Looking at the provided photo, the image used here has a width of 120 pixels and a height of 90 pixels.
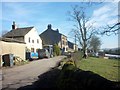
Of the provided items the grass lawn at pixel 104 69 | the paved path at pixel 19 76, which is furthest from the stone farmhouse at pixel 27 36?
the paved path at pixel 19 76

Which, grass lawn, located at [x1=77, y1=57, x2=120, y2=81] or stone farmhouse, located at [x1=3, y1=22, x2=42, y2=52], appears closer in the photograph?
grass lawn, located at [x1=77, y1=57, x2=120, y2=81]

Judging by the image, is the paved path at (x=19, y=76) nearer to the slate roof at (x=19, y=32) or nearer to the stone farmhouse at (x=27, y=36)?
the stone farmhouse at (x=27, y=36)

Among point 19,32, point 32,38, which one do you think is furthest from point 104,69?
point 32,38

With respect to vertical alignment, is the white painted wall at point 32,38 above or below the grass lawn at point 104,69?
above

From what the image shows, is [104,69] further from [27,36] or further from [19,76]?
[27,36]

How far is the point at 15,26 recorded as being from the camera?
59.6m

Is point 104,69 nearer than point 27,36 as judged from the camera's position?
Yes

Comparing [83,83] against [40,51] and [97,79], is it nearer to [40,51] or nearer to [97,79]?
[97,79]

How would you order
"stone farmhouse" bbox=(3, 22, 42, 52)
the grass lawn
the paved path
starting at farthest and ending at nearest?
"stone farmhouse" bbox=(3, 22, 42, 52)
the grass lawn
the paved path

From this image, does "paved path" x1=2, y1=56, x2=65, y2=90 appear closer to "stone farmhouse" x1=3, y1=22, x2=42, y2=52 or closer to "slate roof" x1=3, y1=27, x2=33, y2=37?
"stone farmhouse" x1=3, y1=22, x2=42, y2=52

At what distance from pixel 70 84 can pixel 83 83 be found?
1.32 m

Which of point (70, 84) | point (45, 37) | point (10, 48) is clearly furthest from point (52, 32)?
point (70, 84)

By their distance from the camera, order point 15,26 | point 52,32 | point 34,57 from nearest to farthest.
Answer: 1. point 34,57
2. point 15,26
3. point 52,32

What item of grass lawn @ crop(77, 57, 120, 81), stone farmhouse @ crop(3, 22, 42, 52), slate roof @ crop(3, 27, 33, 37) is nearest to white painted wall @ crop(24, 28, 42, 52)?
stone farmhouse @ crop(3, 22, 42, 52)
